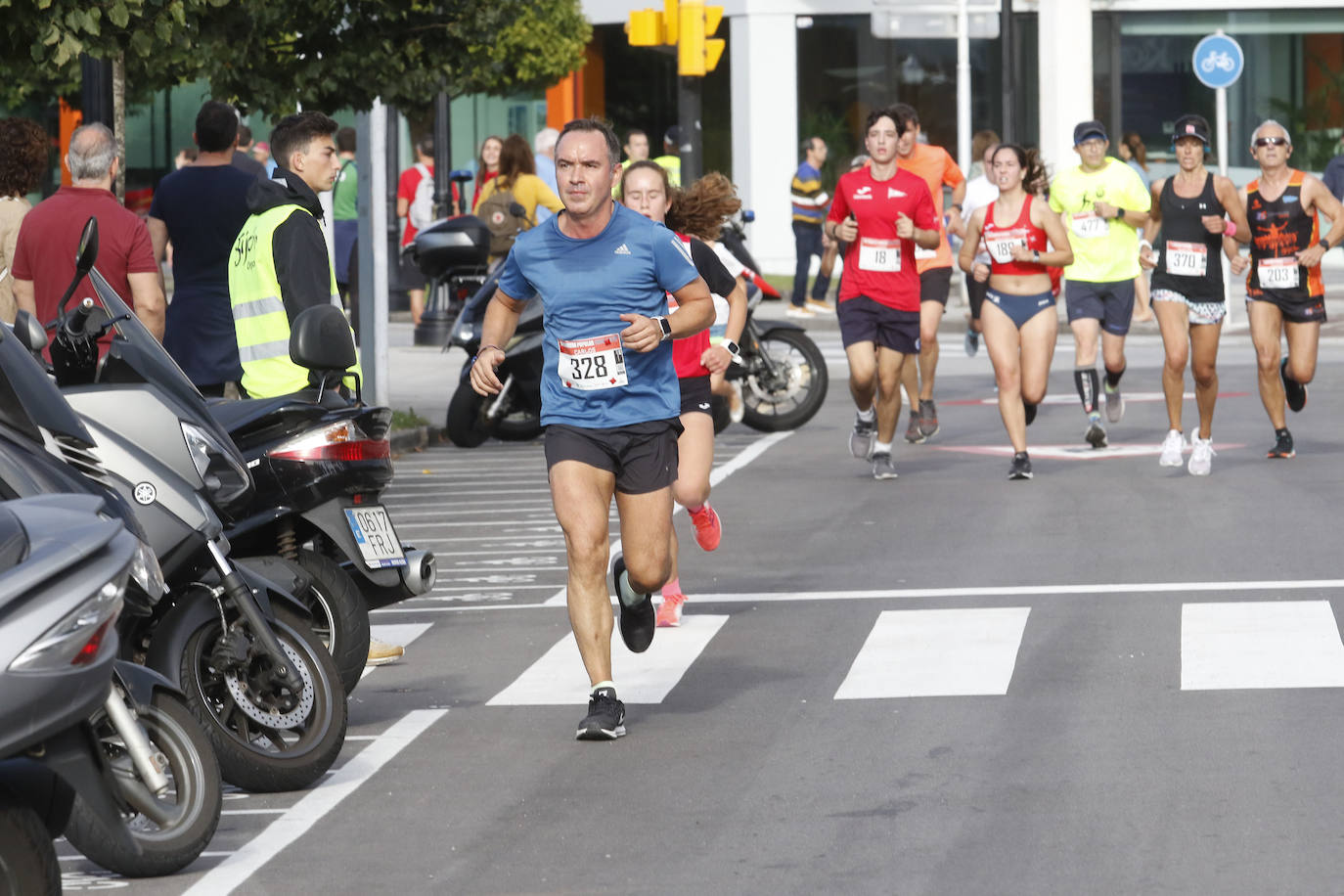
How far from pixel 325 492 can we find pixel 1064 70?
27.6 m

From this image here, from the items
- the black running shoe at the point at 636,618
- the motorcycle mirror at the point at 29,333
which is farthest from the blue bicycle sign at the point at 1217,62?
the motorcycle mirror at the point at 29,333

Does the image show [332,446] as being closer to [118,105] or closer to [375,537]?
[375,537]

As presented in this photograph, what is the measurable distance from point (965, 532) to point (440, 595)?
2.73m

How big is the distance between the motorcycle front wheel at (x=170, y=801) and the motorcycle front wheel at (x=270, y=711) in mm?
676

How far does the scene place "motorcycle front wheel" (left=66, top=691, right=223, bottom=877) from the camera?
5.72 meters

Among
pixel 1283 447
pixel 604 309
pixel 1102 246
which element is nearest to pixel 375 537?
pixel 604 309

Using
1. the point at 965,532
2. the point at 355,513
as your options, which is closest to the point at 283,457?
the point at 355,513

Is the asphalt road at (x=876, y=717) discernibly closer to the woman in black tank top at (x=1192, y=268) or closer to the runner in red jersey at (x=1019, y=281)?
the woman in black tank top at (x=1192, y=268)

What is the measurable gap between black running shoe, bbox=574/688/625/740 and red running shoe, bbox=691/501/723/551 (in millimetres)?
2476

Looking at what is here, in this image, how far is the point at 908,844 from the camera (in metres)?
6.16

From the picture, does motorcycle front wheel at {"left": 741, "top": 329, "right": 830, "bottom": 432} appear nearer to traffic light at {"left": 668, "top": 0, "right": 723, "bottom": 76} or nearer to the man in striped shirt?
traffic light at {"left": 668, "top": 0, "right": 723, "bottom": 76}

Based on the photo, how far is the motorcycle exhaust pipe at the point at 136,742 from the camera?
5.43 m

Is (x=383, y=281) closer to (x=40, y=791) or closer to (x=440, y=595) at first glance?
(x=440, y=595)

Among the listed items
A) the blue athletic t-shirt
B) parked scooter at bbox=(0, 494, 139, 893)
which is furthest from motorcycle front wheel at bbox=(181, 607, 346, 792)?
parked scooter at bbox=(0, 494, 139, 893)
